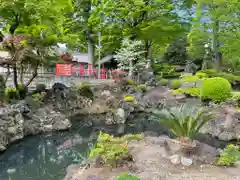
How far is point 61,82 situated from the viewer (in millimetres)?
16547

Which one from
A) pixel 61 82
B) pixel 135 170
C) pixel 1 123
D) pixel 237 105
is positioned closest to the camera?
pixel 135 170

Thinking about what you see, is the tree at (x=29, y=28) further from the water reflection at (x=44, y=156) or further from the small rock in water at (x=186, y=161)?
the small rock in water at (x=186, y=161)

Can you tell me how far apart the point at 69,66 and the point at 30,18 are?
5324 mm

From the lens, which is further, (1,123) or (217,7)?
(217,7)

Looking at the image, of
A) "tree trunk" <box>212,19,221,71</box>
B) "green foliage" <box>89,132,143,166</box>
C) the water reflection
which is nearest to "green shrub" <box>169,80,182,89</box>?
"tree trunk" <box>212,19,221,71</box>

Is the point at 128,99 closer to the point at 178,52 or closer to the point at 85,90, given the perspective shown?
the point at 85,90

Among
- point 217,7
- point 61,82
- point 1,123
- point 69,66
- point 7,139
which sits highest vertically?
point 217,7

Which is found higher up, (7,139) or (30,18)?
(30,18)

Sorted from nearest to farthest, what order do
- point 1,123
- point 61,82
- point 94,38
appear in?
point 1,123, point 61,82, point 94,38

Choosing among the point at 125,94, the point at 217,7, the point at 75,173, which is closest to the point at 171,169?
the point at 75,173

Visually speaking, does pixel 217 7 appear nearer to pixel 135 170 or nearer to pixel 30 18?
pixel 30 18

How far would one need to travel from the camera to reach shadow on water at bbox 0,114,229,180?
728cm

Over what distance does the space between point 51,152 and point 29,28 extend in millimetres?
7181

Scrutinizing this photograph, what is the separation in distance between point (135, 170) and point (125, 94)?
1097 centimetres
